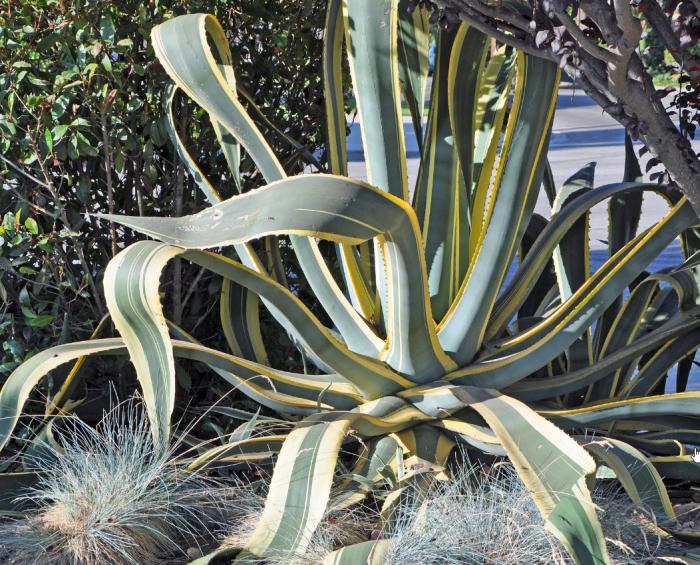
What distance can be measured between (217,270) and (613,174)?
6.58 m

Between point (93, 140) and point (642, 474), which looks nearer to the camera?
point (642, 474)

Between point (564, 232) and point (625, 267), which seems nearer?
point (625, 267)

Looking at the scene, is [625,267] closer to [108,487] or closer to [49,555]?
[108,487]

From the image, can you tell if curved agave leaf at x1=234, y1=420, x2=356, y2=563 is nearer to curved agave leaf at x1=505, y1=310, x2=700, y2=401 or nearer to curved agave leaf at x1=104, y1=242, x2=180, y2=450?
curved agave leaf at x1=104, y1=242, x2=180, y2=450

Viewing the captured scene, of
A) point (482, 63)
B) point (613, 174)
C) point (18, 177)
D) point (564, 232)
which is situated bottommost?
point (613, 174)

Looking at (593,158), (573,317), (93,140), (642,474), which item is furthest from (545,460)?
(593,158)

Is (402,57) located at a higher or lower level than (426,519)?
higher

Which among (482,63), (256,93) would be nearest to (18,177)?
(256,93)

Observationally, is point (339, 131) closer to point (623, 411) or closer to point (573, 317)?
point (573, 317)

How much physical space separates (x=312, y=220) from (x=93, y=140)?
106 centimetres

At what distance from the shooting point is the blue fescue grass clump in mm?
1972

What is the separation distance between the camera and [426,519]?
1945mm

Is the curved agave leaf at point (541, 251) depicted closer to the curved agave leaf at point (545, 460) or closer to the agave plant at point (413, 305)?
the agave plant at point (413, 305)

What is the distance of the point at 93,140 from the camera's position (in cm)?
264
